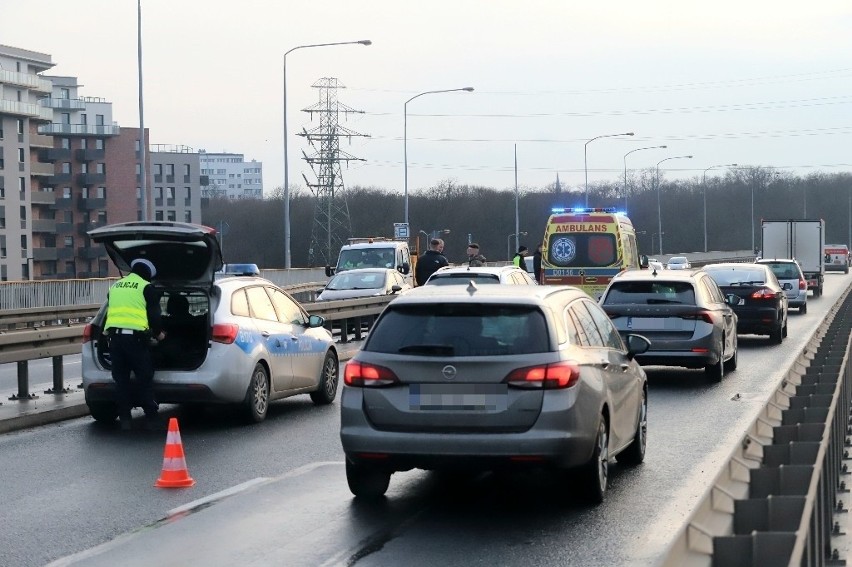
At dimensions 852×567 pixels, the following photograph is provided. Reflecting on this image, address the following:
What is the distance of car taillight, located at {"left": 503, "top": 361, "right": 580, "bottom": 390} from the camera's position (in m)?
8.27

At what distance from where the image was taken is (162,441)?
1235cm

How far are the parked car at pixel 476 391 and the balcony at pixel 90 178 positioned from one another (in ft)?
397

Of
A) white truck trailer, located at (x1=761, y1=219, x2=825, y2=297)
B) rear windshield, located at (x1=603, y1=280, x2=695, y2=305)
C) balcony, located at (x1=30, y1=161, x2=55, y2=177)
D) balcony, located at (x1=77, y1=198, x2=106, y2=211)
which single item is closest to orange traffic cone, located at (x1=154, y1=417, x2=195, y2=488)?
rear windshield, located at (x1=603, y1=280, x2=695, y2=305)

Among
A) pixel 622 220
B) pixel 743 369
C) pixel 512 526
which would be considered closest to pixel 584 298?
pixel 512 526

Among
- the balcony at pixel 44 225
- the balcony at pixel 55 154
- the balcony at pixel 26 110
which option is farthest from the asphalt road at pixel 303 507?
the balcony at pixel 55 154

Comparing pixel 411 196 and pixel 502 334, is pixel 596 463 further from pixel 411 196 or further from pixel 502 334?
pixel 411 196

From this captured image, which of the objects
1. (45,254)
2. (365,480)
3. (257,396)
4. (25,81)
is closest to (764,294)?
(257,396)

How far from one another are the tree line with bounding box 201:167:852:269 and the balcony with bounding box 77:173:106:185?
13.1 meters

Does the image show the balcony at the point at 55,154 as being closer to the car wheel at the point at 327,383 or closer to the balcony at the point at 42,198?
the balcony at the point at 42,198

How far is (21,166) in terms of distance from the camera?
11219cm

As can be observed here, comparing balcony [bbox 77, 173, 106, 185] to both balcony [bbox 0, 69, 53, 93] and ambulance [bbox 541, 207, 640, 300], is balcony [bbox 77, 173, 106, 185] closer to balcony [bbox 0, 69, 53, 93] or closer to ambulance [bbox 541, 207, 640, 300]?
balcony [bbox 0, 69, 53, 93]

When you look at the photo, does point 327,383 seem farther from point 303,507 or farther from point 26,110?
point 26,110

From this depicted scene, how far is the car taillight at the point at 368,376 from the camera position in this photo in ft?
27.8

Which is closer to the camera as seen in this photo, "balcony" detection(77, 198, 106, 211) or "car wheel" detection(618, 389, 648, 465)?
"car wheel" detection(618, 389, 648, 465)
